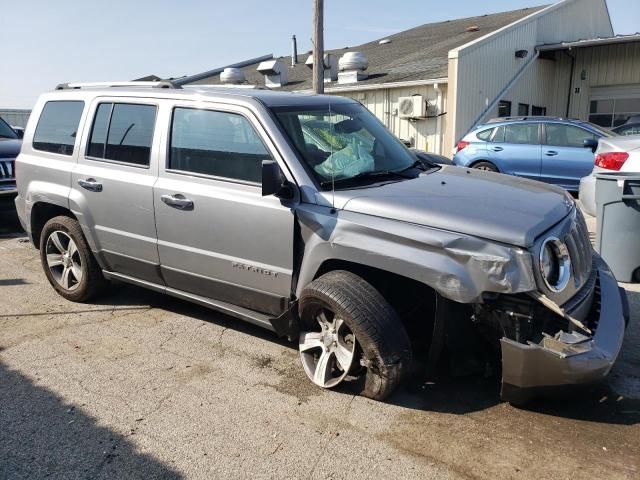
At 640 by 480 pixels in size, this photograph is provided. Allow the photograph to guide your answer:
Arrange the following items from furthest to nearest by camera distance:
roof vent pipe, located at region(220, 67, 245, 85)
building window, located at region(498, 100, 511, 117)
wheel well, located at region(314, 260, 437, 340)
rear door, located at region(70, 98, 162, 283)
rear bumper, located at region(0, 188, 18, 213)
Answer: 1. roof vent pipe, located at region(220, 67, 245, 85)
2. building window, located at region(498, 100, 511, 117)
3. rear bumper, located at region(0, 188, 18, 213)
4. rear door, located at region(70, 98, 162, 283)
5. wheel well, located at region(314, 260, 437, 340)

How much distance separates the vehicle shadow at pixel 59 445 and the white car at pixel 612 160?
541 cm

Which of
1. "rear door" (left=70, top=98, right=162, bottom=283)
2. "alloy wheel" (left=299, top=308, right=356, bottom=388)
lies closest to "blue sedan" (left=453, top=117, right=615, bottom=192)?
"alloy wheel" (left=299, top=308, right=356, bottom=388)

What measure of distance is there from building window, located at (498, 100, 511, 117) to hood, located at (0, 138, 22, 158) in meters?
13.1

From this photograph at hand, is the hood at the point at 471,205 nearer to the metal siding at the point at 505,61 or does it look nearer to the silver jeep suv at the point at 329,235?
the silver jeep suv at the point at 329,235

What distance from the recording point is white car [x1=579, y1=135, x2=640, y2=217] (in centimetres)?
620

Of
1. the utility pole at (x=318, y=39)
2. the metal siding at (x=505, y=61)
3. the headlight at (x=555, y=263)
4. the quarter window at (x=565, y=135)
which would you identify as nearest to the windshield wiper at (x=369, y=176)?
the headlight at (x=555, y=263)

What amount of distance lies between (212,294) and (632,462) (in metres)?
2.84

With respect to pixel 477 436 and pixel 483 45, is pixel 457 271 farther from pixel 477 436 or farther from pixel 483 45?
pixel 483 45

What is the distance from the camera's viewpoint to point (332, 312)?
3.44 meters

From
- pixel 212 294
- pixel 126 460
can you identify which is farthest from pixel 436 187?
pixel 126 460

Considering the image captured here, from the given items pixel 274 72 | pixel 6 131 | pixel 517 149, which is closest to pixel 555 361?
pixel 517 149

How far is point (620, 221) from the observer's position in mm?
5508

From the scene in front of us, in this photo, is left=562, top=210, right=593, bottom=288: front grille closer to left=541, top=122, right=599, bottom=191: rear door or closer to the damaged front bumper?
the damaged front bumper

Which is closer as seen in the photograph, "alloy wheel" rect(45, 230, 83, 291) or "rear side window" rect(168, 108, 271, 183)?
"rear side window" rect(168, 108, 271, 183)
